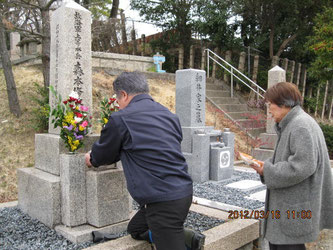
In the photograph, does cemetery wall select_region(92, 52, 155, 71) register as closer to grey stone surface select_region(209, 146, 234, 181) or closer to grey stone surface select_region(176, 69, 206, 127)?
grey stone surface select_region(176, 69, 206, 127)

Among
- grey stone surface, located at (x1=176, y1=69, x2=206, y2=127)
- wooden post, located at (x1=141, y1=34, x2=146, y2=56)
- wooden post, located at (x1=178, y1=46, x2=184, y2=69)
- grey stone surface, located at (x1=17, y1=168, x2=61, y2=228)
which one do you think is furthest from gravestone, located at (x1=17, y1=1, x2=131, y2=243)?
wooden post, located at (x1=141, y1=34, x2=146, y2=56)

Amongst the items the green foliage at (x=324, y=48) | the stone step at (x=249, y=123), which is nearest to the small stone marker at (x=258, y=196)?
the green foliage at (x=324, y=48)

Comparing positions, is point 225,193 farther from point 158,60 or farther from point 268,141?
point 158,60

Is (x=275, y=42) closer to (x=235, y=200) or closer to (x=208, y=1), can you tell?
(x=208, y=1)

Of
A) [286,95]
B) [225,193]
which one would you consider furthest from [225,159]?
[286,95]

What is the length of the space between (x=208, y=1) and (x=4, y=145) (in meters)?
9.72

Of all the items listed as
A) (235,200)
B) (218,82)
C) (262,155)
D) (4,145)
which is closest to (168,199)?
(235,200)

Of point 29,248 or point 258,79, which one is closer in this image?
point 29,248

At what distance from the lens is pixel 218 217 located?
3.58 metres

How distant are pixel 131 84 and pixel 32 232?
2.18m

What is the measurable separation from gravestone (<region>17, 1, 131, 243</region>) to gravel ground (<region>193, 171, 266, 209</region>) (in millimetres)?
1774

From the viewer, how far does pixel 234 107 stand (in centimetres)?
1122

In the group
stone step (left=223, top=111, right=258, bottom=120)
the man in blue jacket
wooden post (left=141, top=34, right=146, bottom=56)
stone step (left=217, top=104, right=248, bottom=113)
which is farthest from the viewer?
wooden post (left=141, top=34, right=146, bottom=56)

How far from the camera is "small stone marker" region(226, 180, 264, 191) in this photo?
17.4 feet
